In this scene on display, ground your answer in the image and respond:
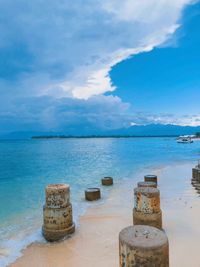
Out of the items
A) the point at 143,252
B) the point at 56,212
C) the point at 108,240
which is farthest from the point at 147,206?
the point at 143,252

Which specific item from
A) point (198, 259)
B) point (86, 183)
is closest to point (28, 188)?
point (86, 183)

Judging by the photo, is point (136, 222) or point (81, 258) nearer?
point (81, 258)

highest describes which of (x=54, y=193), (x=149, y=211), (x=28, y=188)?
(x=54, y=193)

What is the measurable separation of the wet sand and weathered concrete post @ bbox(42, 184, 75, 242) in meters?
0.32

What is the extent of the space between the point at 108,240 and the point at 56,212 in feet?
6.22

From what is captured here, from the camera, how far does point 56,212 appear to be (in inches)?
307

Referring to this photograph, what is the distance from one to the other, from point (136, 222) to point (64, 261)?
99.6 inches

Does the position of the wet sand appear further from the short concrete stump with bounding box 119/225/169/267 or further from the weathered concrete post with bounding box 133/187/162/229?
the short concrete stump with bounding box 119/225/169/267

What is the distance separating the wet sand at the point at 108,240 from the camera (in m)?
6.63

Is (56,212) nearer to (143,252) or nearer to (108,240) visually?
(108,240)

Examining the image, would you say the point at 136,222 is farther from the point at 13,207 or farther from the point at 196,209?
the point at 13,207

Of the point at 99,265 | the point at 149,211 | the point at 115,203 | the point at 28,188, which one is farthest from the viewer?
the point at 28,188

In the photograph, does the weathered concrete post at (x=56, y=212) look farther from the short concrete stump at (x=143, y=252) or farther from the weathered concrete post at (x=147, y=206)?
the short concrete stump at (x=143, y=252)

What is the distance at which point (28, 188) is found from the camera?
1873 centimetres
